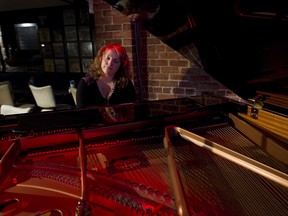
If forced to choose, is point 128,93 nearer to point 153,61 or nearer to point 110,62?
point 110,62

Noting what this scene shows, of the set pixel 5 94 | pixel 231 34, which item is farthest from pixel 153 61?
pixel 5 94

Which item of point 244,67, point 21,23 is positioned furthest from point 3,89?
point 244,67

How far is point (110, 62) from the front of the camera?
78.7 inches

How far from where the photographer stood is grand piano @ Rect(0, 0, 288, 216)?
100 centimetres

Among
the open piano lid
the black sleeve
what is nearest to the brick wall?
the black sleeve

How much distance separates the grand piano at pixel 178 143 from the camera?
998mm

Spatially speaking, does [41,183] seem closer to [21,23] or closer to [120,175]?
[120,175]

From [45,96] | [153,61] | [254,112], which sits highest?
[153,61]

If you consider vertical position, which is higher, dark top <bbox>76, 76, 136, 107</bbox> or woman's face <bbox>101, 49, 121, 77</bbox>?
woman's face <bbox>101, 49, 121, 77</bbox>

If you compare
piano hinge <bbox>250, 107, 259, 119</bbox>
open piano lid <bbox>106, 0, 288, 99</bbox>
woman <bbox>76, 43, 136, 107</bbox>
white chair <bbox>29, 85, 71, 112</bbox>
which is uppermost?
open piano lid <bbox>106, 0, 288, 99</bbox>

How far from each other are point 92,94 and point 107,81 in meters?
0.18

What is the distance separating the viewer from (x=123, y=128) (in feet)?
4.54

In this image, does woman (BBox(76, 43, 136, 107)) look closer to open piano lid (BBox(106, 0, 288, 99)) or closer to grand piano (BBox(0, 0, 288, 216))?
grand piano (BBox(0, 0, 288, 216))

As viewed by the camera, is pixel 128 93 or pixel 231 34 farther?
pixel 128 93
